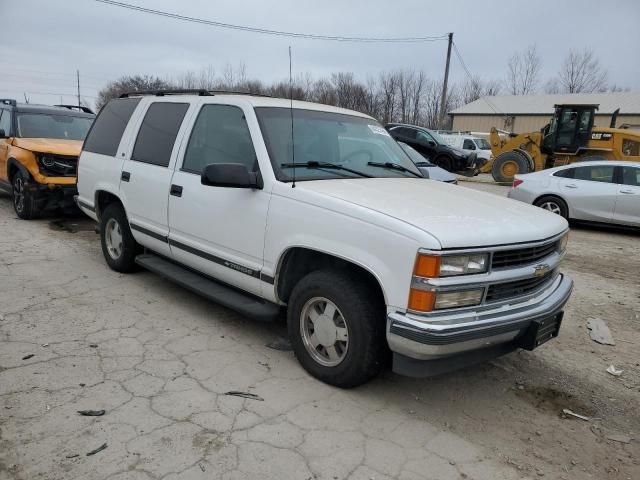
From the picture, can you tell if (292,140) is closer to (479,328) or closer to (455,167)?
(479,328)

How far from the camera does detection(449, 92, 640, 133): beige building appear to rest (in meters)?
47.3

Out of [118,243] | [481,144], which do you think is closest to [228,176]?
[118,243]

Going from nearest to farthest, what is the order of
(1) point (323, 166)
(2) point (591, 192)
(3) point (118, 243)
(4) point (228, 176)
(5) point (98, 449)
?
(5) point (98, 449) → (4) point (228, 176) → (1) point (323, 166) → (3) point (118, 243) → (2) point (591, 192)

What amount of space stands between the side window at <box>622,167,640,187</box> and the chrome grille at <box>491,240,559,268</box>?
25.9 feet

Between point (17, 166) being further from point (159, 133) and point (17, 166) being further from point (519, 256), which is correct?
point (519, 256)

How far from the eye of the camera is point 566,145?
16984mm

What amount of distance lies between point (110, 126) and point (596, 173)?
915cm

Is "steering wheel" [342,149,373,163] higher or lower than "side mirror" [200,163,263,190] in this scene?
higher

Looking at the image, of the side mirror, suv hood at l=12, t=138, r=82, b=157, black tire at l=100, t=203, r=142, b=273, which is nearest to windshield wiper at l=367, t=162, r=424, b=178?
the side mirror

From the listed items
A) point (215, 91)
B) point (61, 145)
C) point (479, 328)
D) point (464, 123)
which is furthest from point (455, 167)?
point (464, 123)

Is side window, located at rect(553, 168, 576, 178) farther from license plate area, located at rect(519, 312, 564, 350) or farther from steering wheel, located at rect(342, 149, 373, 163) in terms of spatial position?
license plate area, located at rect(519, 312, 564, 350)

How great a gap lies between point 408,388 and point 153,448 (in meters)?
1.74

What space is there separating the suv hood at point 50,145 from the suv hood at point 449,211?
19.0 feet

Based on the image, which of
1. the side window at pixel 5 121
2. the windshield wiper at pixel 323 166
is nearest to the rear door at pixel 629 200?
the windshield wiper at pixel 323 166
